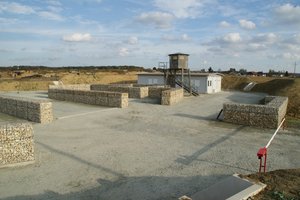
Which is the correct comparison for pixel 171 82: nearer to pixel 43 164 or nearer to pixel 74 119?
pixel 74 119

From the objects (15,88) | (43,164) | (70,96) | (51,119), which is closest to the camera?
(43,164)

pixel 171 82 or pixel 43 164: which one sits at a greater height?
pixel 171 82

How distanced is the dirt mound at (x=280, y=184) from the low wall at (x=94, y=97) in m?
16.2

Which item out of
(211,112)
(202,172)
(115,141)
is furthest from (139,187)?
(211,112)

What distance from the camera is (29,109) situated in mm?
17172

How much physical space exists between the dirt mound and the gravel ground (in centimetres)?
163

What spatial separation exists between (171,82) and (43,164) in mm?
28450

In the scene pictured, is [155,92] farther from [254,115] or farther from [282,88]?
[282,88]

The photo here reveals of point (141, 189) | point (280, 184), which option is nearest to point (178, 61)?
point (141, 189)

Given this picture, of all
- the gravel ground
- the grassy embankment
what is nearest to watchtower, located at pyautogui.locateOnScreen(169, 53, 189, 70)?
the grassy embankment

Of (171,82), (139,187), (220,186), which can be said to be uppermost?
(171,82)

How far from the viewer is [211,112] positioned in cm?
2091

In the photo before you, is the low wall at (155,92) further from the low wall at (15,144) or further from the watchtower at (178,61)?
the low wall at (15,144)

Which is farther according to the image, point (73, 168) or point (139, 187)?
point (73, 168)
